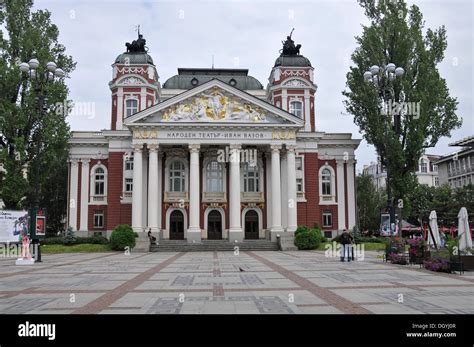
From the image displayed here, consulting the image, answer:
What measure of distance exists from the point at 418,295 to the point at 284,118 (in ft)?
105

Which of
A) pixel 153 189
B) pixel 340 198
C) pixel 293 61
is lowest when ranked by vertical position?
pixel 340 198

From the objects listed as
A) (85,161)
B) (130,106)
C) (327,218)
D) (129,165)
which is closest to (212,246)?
(129,165)

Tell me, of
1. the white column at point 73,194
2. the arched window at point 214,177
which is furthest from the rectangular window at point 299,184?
the white column at point 73,194

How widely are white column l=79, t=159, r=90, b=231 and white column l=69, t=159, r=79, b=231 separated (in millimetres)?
604

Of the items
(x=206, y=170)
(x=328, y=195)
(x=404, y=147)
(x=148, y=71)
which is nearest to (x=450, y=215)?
(x=328, y=195)

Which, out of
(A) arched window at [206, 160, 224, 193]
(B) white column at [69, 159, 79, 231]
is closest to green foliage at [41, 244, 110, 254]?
(B) white column at [69, 159, 79, 231]

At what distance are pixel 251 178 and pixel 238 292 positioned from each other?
34.4m

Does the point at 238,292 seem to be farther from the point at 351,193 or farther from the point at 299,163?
the point at 351,193

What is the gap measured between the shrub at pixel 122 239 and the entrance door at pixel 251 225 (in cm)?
1252

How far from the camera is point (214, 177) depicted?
46.7 meters

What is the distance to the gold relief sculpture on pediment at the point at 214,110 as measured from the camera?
42.8m

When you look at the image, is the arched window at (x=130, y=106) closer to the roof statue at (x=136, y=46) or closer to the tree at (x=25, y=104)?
the roof statue at (x=136, y=46)
